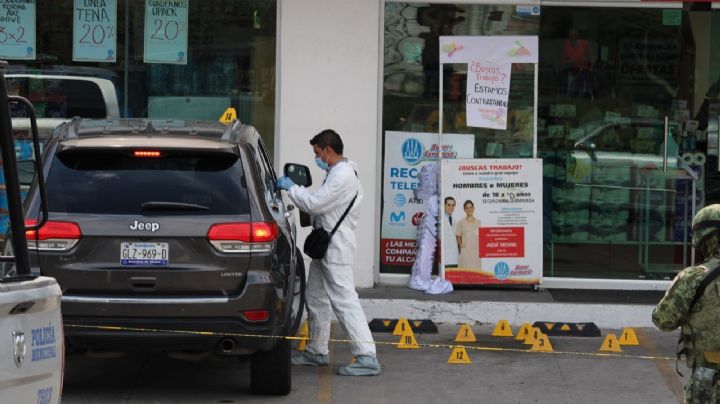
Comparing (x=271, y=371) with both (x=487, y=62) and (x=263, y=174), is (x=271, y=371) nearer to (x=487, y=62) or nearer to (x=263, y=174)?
(x=263, y=174)

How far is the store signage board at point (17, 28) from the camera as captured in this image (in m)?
12.1

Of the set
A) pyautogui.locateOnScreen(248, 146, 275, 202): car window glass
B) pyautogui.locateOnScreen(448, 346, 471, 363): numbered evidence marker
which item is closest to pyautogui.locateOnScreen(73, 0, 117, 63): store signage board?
Result: pyautogui.locateOnScreen(248, 146, 275, 202): car window glass

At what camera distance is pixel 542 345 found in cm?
1034

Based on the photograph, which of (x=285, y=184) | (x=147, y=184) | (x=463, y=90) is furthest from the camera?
(x=463, y=90)

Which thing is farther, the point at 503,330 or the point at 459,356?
the point at 503,330

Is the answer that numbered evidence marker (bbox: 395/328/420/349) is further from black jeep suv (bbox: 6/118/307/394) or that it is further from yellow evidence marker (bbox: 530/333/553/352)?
black jeep suv (bbox: 6/118/307/394)

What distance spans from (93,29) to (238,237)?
16.3 ft

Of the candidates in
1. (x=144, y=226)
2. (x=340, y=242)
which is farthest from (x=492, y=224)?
(x=144, y=226)

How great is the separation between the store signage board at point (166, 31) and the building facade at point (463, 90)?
0.06 feet

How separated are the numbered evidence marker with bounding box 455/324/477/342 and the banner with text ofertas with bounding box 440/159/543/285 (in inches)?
50.7

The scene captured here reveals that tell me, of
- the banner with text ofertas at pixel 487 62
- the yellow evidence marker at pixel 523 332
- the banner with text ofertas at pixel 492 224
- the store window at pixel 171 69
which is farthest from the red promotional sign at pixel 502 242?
the store window at pixel 171 69

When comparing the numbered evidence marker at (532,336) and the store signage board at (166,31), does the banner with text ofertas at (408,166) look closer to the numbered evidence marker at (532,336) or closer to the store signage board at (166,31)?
the numbered evidence marker at (532,336)

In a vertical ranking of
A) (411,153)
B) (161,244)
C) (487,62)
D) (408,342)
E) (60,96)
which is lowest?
(408,342)

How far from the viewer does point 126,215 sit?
7.94 metres
